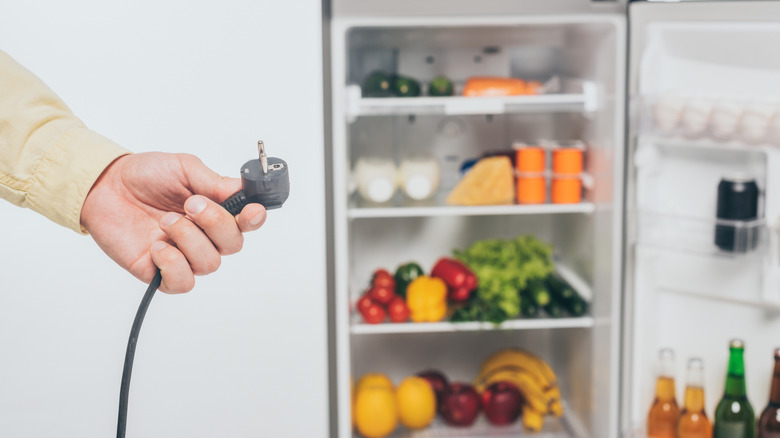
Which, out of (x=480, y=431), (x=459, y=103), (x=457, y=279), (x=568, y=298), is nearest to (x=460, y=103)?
(x=459, y=103)

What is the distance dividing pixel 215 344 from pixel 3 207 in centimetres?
37

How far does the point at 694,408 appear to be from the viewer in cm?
143

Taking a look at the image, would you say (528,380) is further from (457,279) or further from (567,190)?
(567,190)

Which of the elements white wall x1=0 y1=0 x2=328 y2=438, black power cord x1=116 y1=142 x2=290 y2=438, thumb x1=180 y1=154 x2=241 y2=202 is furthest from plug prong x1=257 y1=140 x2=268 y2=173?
white wall x1=0 y1=0 x2=328 y2=438

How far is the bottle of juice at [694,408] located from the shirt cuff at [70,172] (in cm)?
102

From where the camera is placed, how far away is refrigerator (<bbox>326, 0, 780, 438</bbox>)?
4.41 ft

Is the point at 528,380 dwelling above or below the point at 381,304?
below

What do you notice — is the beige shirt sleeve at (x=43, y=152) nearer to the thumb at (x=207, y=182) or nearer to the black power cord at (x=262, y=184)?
the thumb at (x=207, y=182)

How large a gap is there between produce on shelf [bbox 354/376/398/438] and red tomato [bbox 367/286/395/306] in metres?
0.19

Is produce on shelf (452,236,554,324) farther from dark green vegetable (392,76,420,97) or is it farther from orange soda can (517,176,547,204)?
dark green vegetable (392,76,420,97)

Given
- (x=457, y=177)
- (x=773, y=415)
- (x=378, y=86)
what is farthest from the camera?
(x=457, y=177)

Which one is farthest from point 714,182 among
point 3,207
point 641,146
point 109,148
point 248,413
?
point 3,207

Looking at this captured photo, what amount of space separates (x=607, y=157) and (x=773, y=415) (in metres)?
0.54

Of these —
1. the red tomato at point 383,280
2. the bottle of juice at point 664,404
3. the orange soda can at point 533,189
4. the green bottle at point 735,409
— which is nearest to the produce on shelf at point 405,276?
the red tomato at point 383,280
